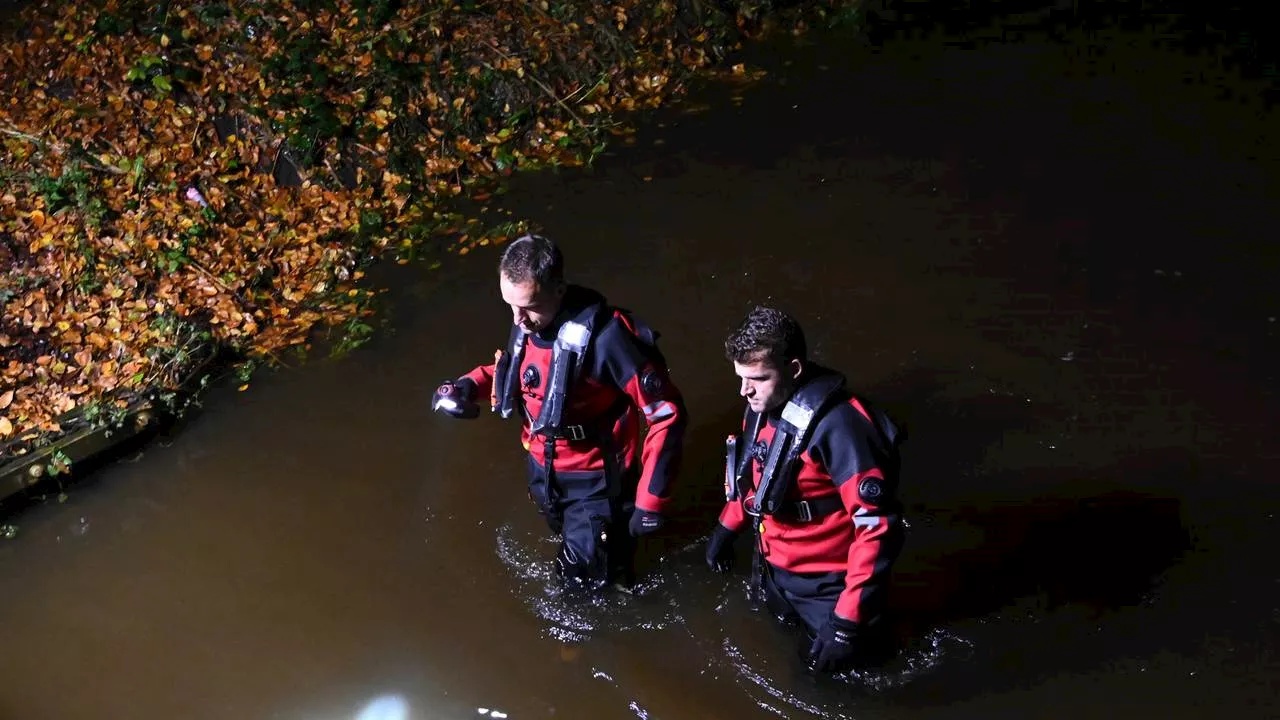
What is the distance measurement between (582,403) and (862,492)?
1.31 meters

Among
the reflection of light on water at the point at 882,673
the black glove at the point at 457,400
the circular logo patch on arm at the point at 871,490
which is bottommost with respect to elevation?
the reflection of light on water at the point at 882,673

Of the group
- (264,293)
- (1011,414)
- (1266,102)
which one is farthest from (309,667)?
(1266,102)

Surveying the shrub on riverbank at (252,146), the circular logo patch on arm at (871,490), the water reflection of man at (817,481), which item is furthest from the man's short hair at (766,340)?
the shrub on riverbank at (252,146)

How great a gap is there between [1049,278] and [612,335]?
4.01 metres

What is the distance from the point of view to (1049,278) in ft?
23.1

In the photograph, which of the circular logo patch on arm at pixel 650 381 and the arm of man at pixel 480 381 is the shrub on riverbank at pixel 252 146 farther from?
the circular logo patch on arm at pixel 650 381

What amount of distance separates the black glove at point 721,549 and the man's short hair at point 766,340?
1.07m

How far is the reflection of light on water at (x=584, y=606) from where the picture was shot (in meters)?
5.10

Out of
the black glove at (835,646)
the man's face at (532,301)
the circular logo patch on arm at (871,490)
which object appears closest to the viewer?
the circular logo patch on arm at (871,490)

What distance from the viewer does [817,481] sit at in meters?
4.00

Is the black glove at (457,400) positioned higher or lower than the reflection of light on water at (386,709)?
higher

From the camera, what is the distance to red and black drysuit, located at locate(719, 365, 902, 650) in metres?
3.80

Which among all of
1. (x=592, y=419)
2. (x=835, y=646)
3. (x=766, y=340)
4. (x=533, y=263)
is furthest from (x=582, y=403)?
(x=835, y=646)

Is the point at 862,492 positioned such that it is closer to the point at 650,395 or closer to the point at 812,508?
the point at 812,508
